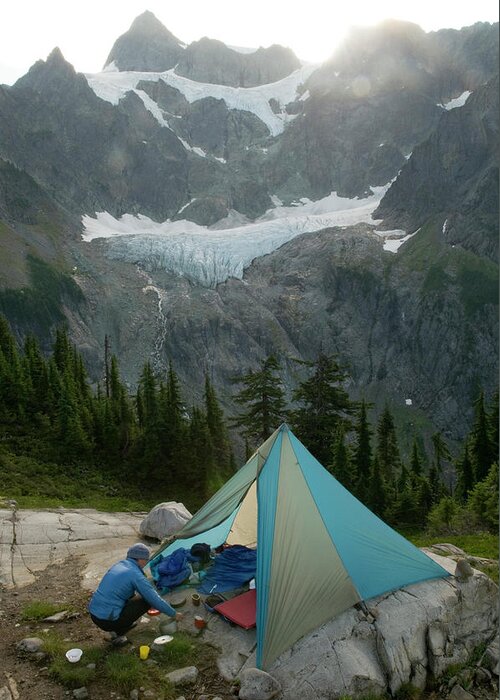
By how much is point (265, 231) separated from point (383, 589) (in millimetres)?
150479

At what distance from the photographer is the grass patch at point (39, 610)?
35.6 ft

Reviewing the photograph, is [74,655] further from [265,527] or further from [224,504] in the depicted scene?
[224,504]

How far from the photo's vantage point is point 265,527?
36.2 ft

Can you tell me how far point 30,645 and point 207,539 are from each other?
207 inches

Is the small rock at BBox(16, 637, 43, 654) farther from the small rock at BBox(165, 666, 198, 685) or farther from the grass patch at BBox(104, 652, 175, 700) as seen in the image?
the small rock at BBox(165, 666, 198, 685)

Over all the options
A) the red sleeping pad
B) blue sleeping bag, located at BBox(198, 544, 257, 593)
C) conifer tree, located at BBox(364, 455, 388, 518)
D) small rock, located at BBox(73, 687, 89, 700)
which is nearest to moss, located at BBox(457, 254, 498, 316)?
conifer tree, located at BBox(364, 455, 388, 518)

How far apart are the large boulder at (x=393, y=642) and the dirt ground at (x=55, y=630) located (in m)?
1.14

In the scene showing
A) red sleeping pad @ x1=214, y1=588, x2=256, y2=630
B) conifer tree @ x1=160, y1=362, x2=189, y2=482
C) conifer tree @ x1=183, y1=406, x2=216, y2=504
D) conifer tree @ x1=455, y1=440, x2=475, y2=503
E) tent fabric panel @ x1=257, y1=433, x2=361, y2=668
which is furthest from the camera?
conifer tree @ x1=455, y1=440, x2=475, y2=503

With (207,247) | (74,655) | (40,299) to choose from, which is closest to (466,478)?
(74,655)

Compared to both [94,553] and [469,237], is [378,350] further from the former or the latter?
[94,553]

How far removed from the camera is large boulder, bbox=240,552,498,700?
8625 mm

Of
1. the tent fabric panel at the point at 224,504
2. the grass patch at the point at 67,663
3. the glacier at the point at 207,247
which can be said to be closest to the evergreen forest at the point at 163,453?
the tent fabric panel at the point at 224,504

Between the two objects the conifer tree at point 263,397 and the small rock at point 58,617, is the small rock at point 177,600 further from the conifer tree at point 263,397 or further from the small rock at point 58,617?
the conifer tree at point 263,397

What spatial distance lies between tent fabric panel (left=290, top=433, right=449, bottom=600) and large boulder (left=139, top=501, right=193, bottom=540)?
24.2ft
